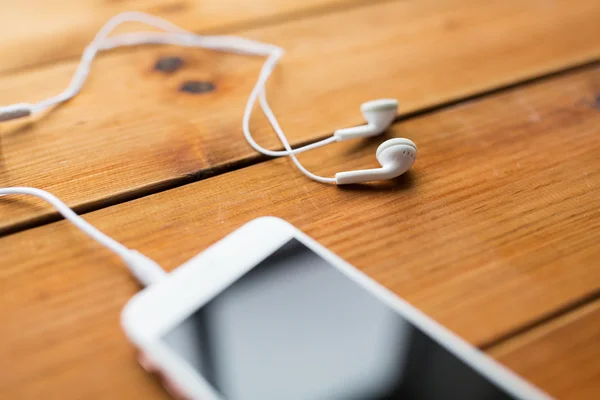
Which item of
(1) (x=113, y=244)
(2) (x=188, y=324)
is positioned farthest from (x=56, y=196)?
(2) (x=188, y=324)

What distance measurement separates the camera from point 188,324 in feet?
1.21

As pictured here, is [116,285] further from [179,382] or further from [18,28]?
[18,28]

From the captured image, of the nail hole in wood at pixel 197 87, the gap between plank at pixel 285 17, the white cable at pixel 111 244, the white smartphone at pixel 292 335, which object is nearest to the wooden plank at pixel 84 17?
the gap between plank at pixel 285 17

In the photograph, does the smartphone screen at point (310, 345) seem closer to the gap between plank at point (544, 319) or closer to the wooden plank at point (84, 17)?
the gap between plank at point (544, 319)

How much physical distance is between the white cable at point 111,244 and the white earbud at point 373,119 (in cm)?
21

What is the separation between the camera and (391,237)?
0.45 metres

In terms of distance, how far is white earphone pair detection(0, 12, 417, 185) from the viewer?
0.49m

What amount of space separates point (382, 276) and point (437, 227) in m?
0.07

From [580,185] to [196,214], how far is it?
1.03 ft

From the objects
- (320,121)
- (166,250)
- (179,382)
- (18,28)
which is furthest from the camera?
(18,28)

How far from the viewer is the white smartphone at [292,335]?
0.34 m

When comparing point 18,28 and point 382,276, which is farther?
point 18,28

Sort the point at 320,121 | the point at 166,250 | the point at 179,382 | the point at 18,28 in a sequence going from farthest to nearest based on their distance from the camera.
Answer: the point at 18,28 → the point at 320,121 → the point at 166,250 → the point at 179,382

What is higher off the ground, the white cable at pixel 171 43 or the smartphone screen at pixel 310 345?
the white cable at pixel 171 43
